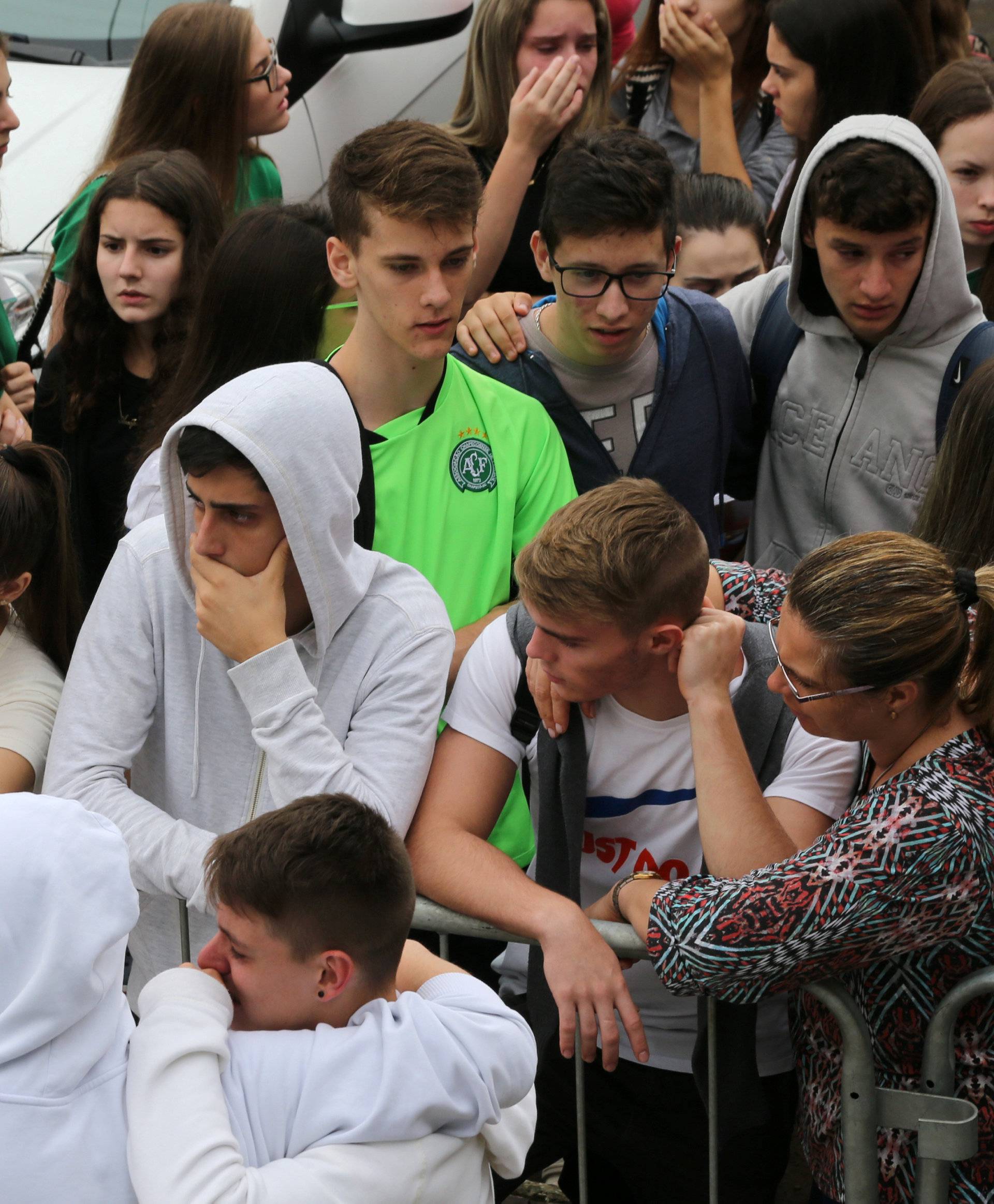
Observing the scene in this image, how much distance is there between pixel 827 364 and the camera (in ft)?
11.9

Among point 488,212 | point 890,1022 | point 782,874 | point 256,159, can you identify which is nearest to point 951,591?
point 782,874

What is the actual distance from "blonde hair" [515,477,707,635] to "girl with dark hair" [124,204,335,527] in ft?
3.87

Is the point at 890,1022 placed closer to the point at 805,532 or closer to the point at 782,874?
the point at 782,874

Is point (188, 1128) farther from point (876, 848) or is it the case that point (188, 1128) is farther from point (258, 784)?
point (876, 848)

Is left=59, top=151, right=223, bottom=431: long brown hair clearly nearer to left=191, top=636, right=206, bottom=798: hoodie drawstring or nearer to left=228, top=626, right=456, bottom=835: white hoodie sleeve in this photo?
left=191, top=636, right=206, bottom=798: hoodie drawstring

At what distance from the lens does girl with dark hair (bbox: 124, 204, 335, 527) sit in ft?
11.5

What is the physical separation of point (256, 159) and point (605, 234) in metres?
1.87

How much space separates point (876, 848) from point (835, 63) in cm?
302

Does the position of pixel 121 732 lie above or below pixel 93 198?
below

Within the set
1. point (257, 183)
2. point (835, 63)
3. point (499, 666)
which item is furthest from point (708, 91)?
point (499, 666)

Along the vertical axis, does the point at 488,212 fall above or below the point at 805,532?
above

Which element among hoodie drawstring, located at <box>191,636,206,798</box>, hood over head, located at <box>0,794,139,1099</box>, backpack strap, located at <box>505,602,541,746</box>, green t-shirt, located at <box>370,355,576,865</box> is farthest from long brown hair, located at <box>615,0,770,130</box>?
hood over head, located at <box>0,794,139,1099</box>

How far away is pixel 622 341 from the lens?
136 inches

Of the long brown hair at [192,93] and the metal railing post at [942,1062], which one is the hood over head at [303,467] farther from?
the long brown hair at [192,93]
